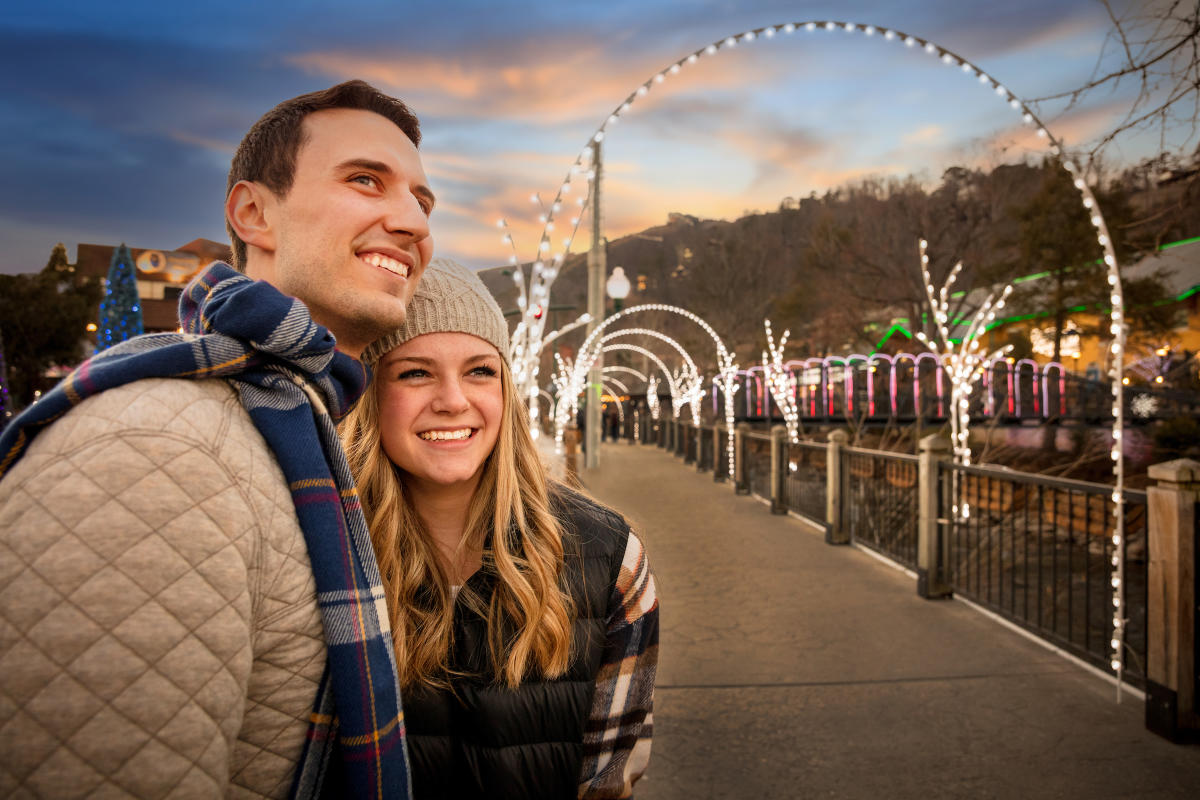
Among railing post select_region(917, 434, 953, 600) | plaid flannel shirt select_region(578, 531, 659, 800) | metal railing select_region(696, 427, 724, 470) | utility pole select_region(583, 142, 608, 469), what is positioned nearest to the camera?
plaid flannel shirt select_region(578, 531, 659, 800)

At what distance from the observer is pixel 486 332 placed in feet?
6.78

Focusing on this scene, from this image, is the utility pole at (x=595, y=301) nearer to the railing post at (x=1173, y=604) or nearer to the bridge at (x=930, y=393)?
the bridge at (x=930, y=393)

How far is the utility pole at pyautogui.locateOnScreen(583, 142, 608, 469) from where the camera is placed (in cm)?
1750

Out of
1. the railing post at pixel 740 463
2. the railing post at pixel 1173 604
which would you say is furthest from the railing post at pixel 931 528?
the railing post at pixel 740 463

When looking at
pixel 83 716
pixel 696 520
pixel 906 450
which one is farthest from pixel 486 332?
pixel 906 450

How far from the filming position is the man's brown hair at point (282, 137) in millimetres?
1491

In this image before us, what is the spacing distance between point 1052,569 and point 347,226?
8.98 m

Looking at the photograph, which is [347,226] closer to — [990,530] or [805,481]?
[990,530]

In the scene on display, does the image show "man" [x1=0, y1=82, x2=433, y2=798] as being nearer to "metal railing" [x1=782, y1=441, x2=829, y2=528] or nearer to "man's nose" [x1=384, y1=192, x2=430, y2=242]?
"man's nose" [x1=384, y1=192, x2=430, y2=242]

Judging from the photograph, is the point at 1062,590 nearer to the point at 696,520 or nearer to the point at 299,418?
the point at 696,520

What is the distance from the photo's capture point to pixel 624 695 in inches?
81.2

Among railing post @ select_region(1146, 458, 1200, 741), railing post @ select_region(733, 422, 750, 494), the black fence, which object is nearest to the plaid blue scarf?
railing post @ select_region(1146, 458, 1200, 741)

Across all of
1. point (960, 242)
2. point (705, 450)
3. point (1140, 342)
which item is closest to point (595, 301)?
point (705, 450)

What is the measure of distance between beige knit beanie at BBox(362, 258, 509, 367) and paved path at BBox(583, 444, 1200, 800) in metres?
0.85
